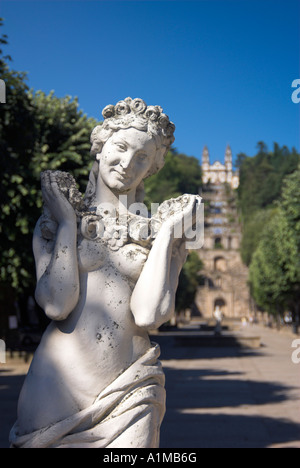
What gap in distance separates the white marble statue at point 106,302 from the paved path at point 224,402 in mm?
5926

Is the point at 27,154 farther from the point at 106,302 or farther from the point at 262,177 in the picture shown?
the point at 262,177

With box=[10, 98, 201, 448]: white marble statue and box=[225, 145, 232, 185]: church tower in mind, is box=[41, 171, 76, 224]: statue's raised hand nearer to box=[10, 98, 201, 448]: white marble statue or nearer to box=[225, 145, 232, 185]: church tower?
box=[10, 98, 201, 448]: white marble statue

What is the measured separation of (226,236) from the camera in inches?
4003

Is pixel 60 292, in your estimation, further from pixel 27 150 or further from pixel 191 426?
pixel 27 150

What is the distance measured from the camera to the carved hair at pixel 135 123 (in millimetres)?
2871

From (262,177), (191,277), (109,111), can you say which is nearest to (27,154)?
(109,111)

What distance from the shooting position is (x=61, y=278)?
2570 mm

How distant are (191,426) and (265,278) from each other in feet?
117

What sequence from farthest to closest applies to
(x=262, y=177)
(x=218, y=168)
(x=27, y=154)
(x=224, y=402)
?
(x=218, y=168) → (x=262, y=177) → (x=27, y=154) → (x=224, y=402)

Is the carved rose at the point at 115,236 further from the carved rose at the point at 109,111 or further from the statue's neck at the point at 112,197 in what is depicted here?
the carved rose at the point at 109,111

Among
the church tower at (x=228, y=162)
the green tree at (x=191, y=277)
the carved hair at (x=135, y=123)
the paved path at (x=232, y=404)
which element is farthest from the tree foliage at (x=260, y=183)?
the carved hair at (x=135, y=123)

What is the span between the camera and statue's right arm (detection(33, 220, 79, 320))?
2562 millimetres

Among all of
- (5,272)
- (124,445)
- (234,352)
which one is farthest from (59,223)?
(234,352)

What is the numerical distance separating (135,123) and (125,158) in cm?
17
